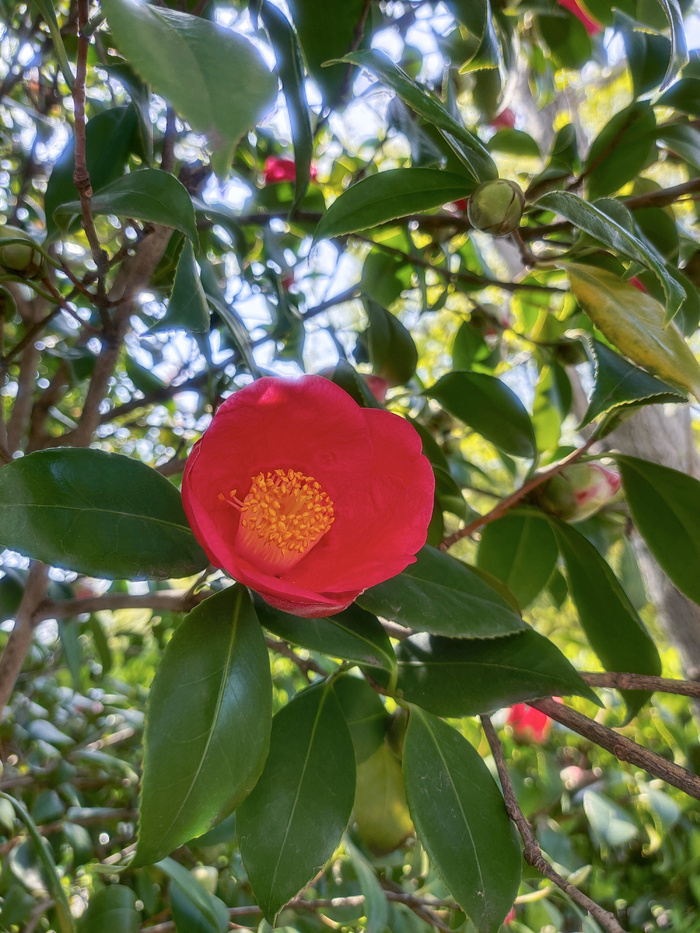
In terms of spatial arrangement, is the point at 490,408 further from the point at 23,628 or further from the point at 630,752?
the point at 23,628

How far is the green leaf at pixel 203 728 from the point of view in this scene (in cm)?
33

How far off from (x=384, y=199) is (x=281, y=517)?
252mm

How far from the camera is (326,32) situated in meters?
0.55

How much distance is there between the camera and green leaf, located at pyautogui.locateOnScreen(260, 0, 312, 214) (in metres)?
0.43

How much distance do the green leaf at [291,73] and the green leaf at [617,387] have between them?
0.26 metres

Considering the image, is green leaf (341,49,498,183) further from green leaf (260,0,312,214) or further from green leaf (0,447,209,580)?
green leaf (0,447,209,580)

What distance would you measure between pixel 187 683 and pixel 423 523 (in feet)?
0.57

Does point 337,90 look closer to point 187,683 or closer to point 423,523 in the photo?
point 423,523

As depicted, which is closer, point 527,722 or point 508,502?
point 508,502

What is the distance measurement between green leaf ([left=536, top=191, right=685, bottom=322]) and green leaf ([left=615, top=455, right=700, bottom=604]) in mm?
194

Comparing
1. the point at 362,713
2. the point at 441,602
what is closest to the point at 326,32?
the point at 441,602

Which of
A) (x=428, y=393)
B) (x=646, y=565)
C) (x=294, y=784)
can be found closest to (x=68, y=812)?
(x=294, y=784)

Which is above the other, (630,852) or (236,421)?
(236,421)

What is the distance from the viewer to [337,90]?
1.84 ft
